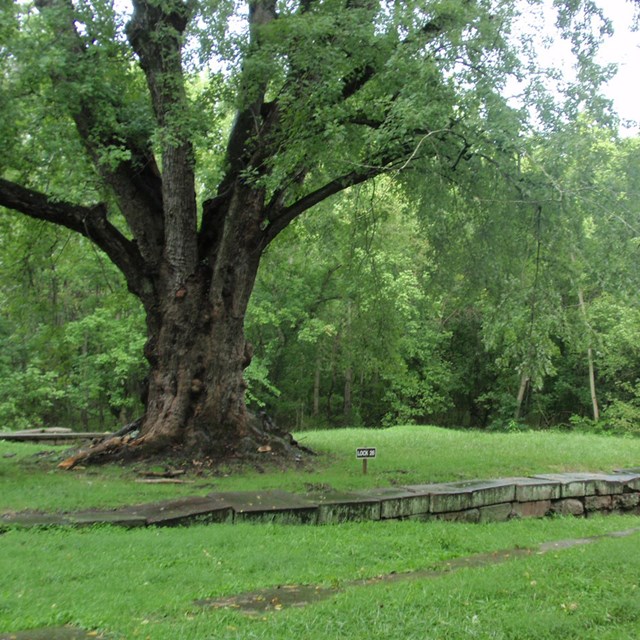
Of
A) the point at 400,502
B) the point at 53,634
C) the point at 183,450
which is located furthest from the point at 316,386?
the point at 53,634

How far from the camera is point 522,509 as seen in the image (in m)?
8.37

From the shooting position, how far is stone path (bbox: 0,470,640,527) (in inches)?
252

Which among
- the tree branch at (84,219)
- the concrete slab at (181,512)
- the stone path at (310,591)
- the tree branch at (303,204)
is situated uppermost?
the tree branch at (303,204)

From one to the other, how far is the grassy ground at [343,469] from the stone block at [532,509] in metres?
0.99

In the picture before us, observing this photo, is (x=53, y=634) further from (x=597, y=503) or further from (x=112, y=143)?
(x=112, y=143)

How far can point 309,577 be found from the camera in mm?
4680

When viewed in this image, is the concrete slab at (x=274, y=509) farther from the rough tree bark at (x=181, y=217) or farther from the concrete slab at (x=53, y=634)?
the concrete slab at (x=53, y=634)

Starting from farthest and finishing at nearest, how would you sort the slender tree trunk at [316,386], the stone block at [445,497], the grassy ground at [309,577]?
1. the slender tree trunk at [316,386]
2. the stone block at [445,497]
3. the grassy ground at [309,577]

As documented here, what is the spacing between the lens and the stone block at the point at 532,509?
8.33m

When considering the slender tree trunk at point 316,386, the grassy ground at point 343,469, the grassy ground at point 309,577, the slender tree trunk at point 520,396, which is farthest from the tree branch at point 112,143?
the slender tree trunk at point 520,396

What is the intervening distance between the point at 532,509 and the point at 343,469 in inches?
116

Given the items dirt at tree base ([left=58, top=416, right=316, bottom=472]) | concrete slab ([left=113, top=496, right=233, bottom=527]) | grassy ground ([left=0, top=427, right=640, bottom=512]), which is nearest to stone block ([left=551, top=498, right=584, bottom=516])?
grassy ground ([left=0, top=427, right=640, bottom=512])

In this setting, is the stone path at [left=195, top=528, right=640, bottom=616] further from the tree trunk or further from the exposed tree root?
the tree trunk

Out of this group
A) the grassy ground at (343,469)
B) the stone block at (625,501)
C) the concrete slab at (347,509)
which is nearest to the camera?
the concrete slab at (347,509)
